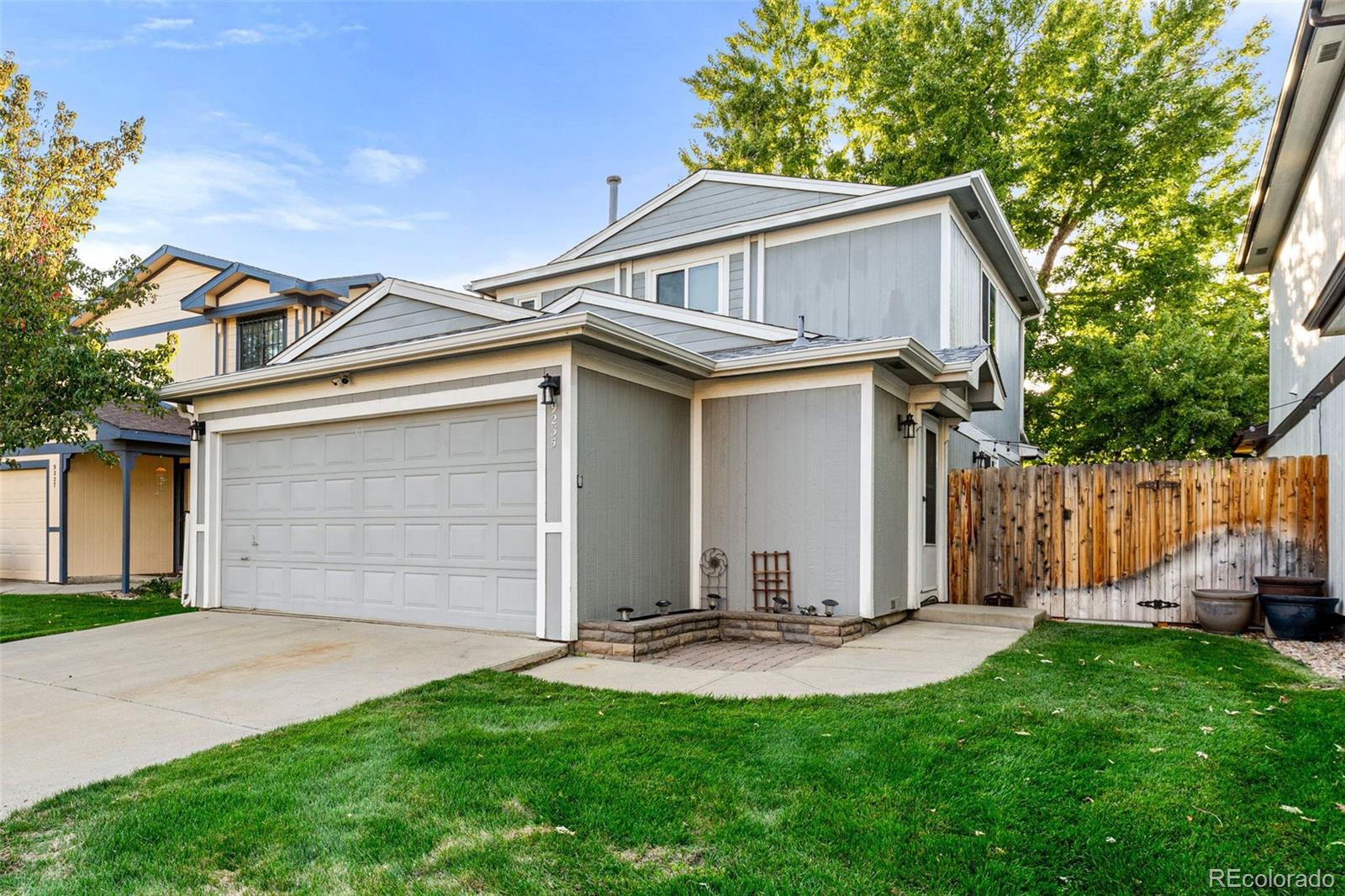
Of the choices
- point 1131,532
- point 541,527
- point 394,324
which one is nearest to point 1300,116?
point 1131,532

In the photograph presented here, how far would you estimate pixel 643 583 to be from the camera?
750 centimetres

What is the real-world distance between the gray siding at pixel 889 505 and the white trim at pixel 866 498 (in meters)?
0.07

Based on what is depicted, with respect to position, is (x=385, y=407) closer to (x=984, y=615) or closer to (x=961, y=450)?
(x=984, y=615)

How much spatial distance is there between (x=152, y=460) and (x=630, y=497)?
1118 cm

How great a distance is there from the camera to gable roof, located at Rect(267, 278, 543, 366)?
299 inches

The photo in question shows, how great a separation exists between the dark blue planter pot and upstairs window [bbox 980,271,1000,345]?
5.26m

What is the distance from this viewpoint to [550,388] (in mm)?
6703

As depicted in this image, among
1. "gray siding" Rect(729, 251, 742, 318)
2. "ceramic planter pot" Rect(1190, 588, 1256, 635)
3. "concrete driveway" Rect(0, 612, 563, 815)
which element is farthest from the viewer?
"gray siding" Rect(729, 251, 742, 318)

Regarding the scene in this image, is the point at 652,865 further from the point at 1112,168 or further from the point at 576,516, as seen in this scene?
the point at 1112,168

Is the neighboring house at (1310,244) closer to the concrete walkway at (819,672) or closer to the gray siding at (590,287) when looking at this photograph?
the concrete walkway at (819,672)

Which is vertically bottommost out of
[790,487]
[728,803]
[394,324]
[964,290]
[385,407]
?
[728,803]

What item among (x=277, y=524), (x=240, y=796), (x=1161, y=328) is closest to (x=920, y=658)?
(x=240, y=796)

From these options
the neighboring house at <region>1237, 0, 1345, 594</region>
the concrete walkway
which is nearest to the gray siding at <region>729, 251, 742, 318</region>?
the concrete walkway

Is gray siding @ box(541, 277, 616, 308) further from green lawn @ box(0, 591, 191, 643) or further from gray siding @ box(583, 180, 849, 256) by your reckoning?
green lawn @ box(0, 591, 191, 643)
